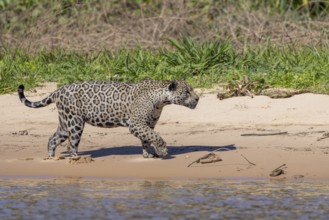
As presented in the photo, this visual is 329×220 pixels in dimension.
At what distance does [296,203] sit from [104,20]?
9747 mm

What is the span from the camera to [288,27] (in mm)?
15859

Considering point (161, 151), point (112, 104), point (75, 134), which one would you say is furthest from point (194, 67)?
point (161, 151)

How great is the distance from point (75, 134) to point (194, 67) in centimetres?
347

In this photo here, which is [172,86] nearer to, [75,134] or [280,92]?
[75,134]

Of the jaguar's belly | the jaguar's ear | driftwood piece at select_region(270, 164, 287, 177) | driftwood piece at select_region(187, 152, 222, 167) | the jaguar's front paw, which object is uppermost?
the jaguar's ear

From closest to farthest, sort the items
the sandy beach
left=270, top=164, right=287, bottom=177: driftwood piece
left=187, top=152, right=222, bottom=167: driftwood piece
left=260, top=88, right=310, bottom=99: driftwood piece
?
left=270, top=164, right=287, bottom=177: driftwood piece
the sandy beach
left=187, top=152, right=222, bottom=167: driftwood piece
left=260, top=88, right=310, bottom=99: driftwood piece

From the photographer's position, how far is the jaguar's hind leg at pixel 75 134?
32.8ft

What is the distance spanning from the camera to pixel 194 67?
13.1 m

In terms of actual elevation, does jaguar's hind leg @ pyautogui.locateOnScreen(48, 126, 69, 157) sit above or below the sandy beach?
above

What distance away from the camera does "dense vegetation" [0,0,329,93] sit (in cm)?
1302

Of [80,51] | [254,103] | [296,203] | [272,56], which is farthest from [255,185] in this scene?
[80,51]

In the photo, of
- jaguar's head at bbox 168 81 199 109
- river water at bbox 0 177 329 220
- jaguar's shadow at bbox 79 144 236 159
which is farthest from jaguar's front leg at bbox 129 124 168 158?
river water at bbox 0 177 329 220

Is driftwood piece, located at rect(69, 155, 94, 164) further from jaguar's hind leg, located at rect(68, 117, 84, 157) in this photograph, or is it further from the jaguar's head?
the jaguar's head

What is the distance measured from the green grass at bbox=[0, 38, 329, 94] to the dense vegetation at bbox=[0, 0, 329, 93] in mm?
13
